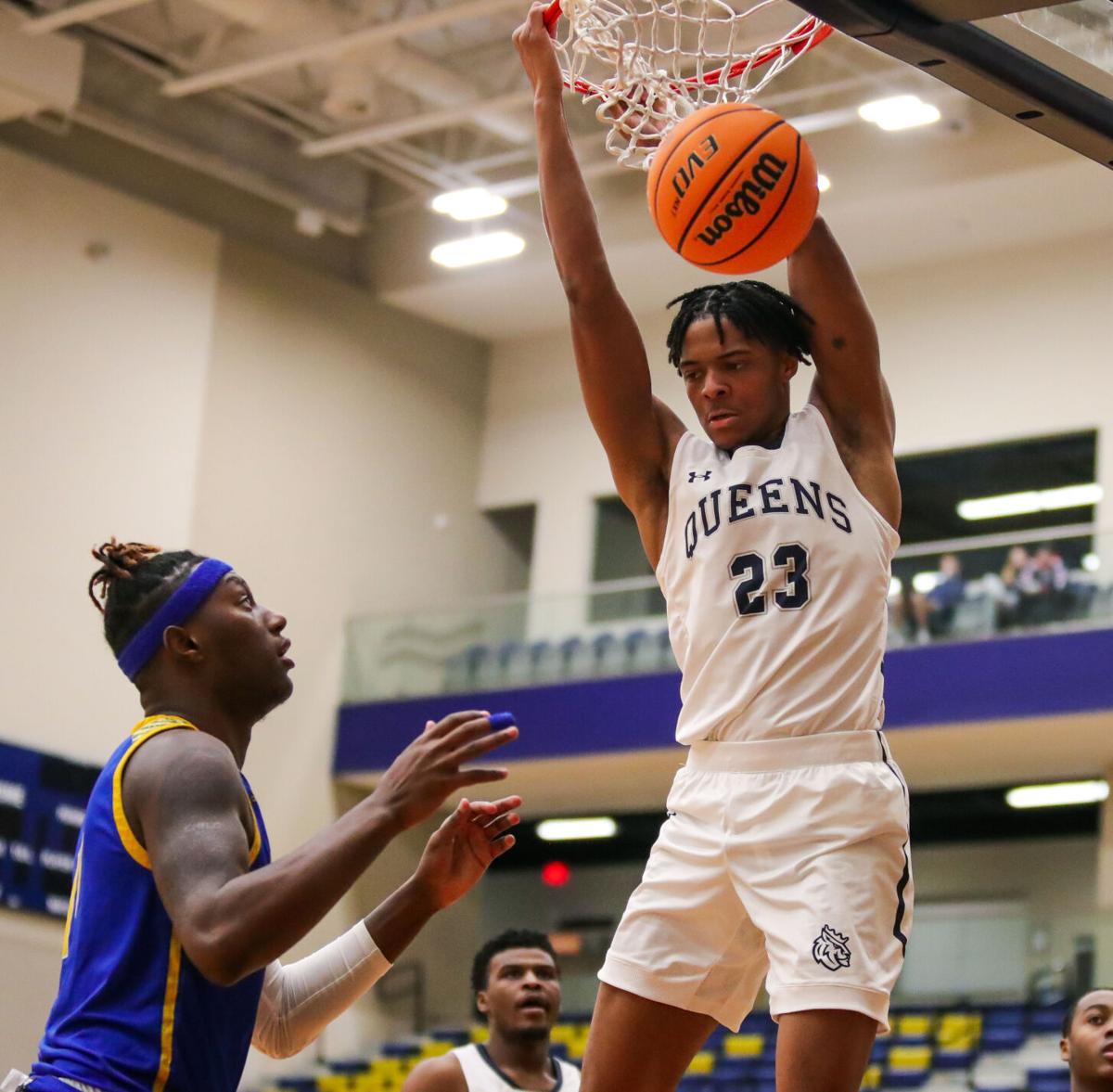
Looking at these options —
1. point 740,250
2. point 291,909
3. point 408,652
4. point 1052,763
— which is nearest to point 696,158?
point 740,250

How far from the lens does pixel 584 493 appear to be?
21.0 m

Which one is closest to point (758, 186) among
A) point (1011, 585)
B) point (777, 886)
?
point (777, 886)

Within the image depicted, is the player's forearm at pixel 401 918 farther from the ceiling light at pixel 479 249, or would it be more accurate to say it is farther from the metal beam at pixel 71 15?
the ceiling light at pixel 479 249

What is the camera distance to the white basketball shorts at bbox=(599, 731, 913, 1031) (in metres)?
3.83

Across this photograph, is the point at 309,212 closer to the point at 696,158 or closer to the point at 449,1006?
the point at 449,1006

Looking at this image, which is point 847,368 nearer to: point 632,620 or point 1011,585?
point 1011,585

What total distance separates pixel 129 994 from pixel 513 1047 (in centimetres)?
450

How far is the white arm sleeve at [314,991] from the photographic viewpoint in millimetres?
4195

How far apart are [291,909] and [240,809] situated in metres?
0.33

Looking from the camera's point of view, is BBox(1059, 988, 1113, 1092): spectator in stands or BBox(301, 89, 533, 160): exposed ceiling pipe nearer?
BBox(1059, 988, 1113, 1092): spectator in stands

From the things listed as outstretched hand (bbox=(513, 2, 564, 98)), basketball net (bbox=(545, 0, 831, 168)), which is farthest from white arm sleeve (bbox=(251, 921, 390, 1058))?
basketball net (bbox=(545, 0, 831, 168))

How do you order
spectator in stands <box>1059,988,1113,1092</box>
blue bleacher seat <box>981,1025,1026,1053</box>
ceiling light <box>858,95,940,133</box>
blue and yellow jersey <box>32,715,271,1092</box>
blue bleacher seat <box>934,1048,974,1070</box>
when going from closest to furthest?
blue and yellow jersey <box>32,715,271,1092</box>, spectator in stands <box>1059,988,1113,1092</box>, blue bleacher seat <box>981,1025,1026,1053</box>, blue bleacher seat <box>934,1048,974,1070</box>, ceiling light <box>858,95,940,133</box>

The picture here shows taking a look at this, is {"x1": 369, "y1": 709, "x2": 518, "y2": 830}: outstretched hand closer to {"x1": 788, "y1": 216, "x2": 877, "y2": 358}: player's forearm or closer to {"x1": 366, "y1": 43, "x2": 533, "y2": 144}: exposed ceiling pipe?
{"x1": 788, "y1": 216, "x2": 877, "y2": 358}: player's forearm

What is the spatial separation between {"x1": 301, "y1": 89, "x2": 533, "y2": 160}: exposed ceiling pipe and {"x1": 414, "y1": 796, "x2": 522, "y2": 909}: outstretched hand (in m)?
14.1
